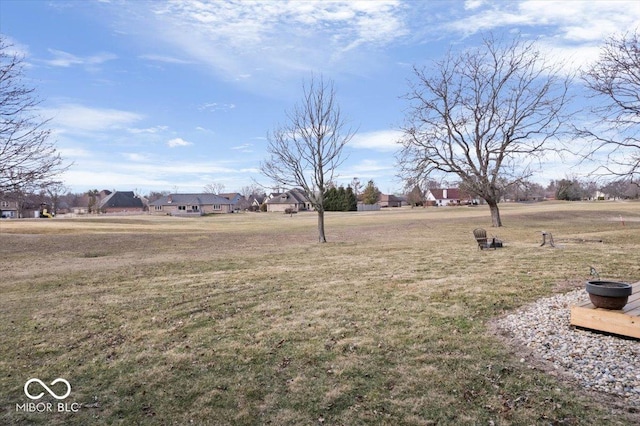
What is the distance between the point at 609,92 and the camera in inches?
583

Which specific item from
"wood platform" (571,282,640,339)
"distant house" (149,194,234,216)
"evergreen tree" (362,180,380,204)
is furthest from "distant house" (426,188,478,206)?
"wood platform" (571,282,640,339)

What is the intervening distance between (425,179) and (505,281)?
20.6m

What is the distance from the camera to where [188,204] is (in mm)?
89875

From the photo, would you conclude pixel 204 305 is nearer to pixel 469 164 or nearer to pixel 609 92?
pixel 609 92

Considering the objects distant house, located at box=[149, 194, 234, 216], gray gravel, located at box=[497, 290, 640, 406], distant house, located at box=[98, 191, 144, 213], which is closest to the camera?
gray gravel, located at box=[497, 290, 640, 406]

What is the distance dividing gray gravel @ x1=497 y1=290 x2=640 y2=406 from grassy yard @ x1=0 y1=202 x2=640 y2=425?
326mm

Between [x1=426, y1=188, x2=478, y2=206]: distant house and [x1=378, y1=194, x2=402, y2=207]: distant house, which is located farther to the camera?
[x1=378, y1=194, x2=402, y2=207]: distant house

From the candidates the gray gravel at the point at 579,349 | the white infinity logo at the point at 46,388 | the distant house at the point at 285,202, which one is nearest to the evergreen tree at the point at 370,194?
the distant house at the point at 285,202

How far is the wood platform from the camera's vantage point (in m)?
5.46

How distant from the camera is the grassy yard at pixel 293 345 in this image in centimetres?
406

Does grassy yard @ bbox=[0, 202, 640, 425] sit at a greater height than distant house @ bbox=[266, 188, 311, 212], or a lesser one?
lesser

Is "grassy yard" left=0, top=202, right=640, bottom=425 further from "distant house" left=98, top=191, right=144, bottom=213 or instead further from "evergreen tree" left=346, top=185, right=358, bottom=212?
"distant house" left=98, top=191, right=144, bottom=213

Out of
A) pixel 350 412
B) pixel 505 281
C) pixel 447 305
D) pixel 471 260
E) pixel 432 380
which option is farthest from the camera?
pixel 471 260

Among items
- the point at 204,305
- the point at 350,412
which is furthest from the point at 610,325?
the point at 204,305
